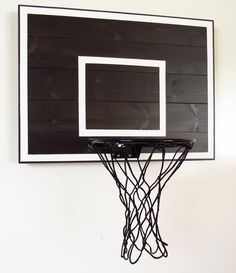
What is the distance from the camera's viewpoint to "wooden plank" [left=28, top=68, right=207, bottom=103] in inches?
59.1

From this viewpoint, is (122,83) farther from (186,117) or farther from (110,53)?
(186,117)

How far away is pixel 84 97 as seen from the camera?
153 centimetres

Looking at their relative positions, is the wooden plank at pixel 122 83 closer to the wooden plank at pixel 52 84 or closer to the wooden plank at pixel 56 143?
the wooden plank at pixel 52 84

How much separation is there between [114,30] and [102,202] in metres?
0.80

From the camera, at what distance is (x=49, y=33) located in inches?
59.7

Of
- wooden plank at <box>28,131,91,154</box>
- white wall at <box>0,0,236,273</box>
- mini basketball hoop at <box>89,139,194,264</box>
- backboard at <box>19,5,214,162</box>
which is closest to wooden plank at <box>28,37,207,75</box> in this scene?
backboard at <box>19,5,214,162</box>

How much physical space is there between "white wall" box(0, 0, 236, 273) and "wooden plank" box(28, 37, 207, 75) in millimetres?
111

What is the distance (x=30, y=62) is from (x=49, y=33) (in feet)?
0.52

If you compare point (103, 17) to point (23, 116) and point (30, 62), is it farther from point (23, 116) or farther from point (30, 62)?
point (23, 116)

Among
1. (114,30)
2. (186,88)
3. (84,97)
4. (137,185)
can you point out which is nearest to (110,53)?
(114,30)

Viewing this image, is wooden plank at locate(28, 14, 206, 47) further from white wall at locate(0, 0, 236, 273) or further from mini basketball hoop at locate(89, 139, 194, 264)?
mini basketball hoop at locate(89, 139, 194, 264)

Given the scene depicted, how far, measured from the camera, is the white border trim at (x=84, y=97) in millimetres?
1530

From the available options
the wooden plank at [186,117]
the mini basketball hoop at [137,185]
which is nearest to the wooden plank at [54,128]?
the mini basketball hoop at [137,185]
